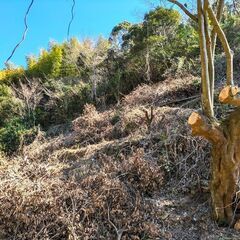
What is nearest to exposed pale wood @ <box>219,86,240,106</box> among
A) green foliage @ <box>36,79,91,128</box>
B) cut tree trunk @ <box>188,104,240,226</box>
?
cut tree trunk @ <box>188,104,240,226</box>

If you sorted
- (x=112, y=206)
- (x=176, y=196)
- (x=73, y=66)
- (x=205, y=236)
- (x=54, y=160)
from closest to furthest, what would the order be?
(x=205, y=236)
(x=112, y=206)
(x=176, y=196)
(x=54, y=160)
(x=73, y=66)

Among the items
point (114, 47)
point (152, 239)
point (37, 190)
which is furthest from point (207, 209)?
point (114, 47)

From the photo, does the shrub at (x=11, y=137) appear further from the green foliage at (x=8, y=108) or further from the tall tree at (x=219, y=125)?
the tall tree at (x=219, y=125)

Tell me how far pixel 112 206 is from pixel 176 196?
3.46 ft

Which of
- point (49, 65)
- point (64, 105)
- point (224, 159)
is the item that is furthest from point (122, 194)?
point (49, 65)

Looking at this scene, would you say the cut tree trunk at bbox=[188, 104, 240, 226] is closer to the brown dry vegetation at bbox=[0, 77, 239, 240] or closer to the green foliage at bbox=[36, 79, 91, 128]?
the brown dry vegetation at bbox=[0, 77, 239, 240]

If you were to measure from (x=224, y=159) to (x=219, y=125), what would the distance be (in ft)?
1.32

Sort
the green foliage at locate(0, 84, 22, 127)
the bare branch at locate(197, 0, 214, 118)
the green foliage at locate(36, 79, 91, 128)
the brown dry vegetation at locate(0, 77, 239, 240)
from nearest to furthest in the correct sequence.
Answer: the bare branch at locate(197, 0, 214, 118), the brown dry vegetation at locate(0, 77, 239, 240), the green foliage at locate(36, 79, 91, 128), the green foliage at locate(0, 84, 22, 127)

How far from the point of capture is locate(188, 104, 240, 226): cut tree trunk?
4.34m

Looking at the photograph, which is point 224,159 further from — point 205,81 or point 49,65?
point 49,65

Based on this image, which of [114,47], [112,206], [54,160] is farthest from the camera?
[114,47]

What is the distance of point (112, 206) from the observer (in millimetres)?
5320

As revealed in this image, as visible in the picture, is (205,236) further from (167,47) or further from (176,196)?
(167,47)

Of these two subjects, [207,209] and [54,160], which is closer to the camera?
[207,209]
